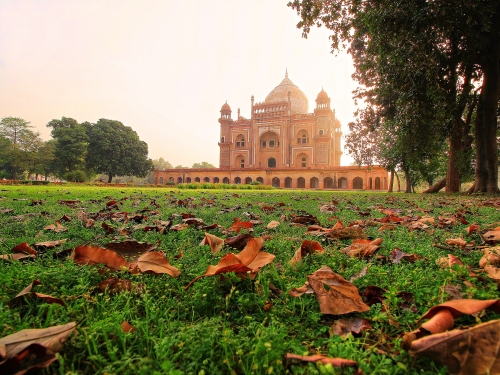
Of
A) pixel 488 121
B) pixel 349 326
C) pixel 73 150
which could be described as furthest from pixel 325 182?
pixel 349 326

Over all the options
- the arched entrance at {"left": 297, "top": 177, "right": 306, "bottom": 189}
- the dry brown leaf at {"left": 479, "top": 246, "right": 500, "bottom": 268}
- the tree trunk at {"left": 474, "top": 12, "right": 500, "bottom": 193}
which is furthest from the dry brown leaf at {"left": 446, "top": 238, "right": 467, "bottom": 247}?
the arched entrance at {"left": 297, "top": 177, "right": 306, "bottom": 189}

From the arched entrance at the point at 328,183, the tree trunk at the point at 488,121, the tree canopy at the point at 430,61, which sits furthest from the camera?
the arched entrance at the point at 328,183

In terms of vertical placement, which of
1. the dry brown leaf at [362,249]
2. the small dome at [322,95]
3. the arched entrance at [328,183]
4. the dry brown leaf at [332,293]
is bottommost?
the dry brown leaf at [332,293]

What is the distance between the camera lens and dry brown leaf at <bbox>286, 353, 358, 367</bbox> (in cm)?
60

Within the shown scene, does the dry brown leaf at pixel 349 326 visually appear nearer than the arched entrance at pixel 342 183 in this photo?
Yes

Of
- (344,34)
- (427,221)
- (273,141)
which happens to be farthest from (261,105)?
(427,221)

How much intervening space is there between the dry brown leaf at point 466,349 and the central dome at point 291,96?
43.9 meters

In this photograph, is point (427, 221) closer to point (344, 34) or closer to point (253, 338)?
point (253, 338)

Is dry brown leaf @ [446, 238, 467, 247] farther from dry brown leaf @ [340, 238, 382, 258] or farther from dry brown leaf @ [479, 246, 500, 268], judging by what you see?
dry brown leaf @ [340, 238, 382, 258]

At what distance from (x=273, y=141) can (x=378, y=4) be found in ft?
111

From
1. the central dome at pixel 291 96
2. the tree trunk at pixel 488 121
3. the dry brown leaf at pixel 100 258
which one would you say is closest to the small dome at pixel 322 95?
the central dome at pixel 291 96

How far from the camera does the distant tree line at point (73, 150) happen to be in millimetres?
29984

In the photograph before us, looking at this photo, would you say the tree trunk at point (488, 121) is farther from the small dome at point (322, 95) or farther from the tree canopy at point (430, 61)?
the small dome at point (322, 95)

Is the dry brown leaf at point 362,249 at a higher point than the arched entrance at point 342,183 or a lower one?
lower
